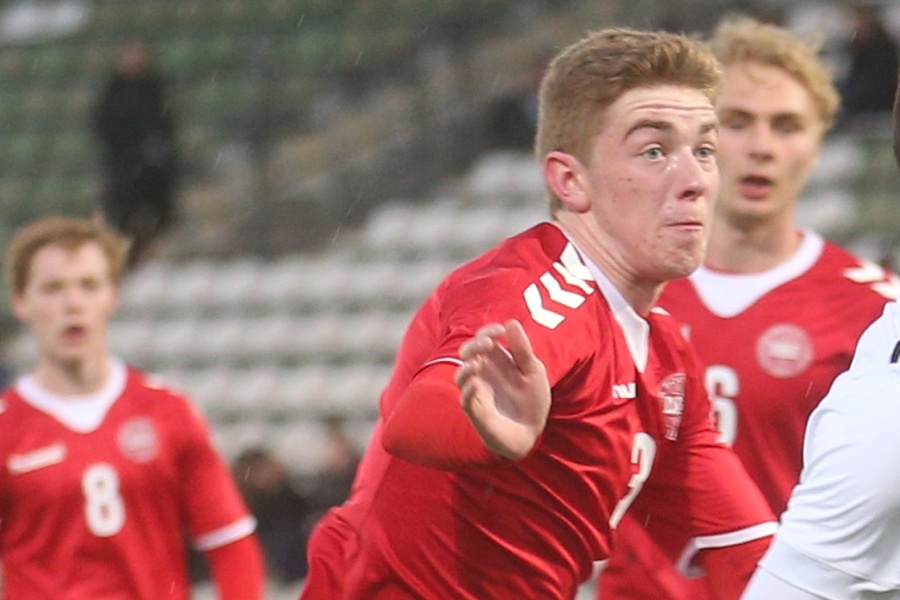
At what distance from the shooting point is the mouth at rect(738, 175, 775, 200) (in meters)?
4.59

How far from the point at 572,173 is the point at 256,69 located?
9931 mm

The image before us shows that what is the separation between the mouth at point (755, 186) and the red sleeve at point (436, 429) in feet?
7.11

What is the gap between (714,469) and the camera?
3492mm

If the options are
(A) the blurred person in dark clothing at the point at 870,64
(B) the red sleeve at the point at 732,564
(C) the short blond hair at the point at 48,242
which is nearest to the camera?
(B) the red sleeve at the point at 732,564

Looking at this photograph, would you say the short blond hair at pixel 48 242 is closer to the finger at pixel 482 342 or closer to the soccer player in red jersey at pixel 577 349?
the soccer player in red jersey at pixel 577 349

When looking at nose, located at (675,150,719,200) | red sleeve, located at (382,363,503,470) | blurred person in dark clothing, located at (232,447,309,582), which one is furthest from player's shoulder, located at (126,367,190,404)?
blurred person in dark clothing, located at (232,447,309,582)

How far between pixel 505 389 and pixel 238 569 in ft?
9.16

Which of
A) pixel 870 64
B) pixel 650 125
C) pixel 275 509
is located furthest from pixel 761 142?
pixel 870 64

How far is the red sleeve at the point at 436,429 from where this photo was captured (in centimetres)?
257

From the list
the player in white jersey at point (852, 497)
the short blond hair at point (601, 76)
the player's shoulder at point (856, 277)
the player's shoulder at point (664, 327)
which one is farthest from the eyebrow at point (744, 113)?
the player in white jersey at point (852, 497)

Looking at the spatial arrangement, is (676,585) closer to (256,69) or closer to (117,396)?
(117,396)

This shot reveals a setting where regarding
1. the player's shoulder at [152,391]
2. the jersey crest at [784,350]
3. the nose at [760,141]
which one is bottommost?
the player's shoulder at [152,391]

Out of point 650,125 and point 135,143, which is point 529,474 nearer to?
point 650,125

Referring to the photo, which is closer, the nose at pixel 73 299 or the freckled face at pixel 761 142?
the freckled face at pixel 761 142
